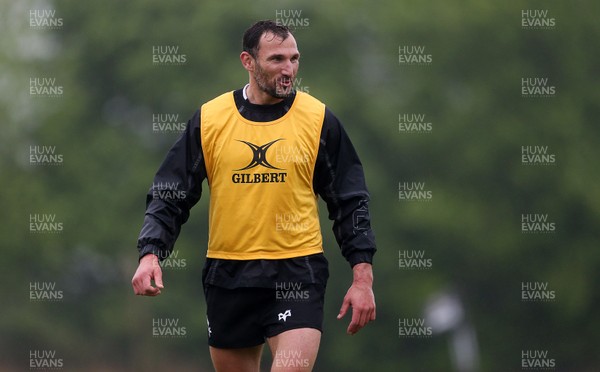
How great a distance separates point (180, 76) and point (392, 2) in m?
2.92

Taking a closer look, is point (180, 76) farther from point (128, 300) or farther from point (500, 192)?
point (500, 192)

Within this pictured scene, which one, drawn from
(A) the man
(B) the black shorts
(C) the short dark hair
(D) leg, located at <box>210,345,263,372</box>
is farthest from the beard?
(D) leg, located at <box>210,345,263,372</box>

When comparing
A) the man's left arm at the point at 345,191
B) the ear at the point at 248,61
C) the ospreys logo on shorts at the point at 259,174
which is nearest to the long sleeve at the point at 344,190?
the man's left arm at the point at 345,191

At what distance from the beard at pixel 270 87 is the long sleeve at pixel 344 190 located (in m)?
0.24

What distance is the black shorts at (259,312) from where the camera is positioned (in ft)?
16.5

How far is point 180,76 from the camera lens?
1350 cm

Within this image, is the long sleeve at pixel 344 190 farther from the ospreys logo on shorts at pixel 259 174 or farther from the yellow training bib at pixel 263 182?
the ospreys logo on shorts at pixel 259 174

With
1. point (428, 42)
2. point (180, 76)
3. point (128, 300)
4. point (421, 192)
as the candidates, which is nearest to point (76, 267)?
point (128, 300)

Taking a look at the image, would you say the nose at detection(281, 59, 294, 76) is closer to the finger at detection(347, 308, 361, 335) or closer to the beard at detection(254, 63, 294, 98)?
the beard at detection(254, 63, 294, 98)

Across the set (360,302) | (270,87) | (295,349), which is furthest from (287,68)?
(295,349)

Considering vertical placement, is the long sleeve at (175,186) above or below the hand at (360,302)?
above

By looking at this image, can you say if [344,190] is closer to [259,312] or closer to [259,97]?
[259,97]

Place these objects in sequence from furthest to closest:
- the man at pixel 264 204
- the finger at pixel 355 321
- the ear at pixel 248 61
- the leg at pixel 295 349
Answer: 1. the ear at pixel 248 61
2. the man at pixel 264 204
3. the finger at pixel 355 321
4. the leg at pixel 295 349

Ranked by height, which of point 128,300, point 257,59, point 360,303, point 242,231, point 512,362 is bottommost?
point 512,362
